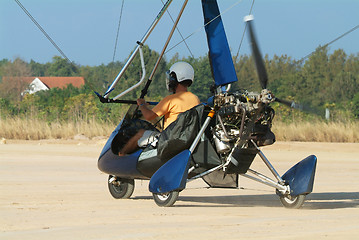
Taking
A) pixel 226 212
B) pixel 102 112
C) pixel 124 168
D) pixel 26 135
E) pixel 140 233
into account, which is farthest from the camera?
pixel 102 112

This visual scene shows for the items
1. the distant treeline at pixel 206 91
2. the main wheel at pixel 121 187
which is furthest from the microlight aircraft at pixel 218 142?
the distant treeline at pixel 206 91

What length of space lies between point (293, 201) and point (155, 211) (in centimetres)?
182

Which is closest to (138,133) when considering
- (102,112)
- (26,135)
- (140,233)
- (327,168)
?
(140,233)

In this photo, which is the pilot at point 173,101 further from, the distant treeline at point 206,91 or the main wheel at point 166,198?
the distant treeline at point 206,91

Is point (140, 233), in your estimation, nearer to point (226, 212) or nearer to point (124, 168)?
point (226, 212)

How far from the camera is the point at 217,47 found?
9.28m

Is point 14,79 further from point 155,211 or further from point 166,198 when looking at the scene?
point 155,211

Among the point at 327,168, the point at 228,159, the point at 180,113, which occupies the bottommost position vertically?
the point at 327,168

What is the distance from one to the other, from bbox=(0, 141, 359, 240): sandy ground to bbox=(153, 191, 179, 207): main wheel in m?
0.13

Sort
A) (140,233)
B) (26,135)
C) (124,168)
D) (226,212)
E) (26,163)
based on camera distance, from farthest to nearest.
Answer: (26,135) → (26,163) → (124,168) → (226,212) → (140,233)

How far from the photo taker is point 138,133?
985 centimetres

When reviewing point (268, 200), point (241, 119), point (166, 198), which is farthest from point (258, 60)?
point (268, 200)

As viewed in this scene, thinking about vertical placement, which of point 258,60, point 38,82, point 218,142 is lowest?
point 218,142

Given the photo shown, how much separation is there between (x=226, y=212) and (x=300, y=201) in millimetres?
1048
